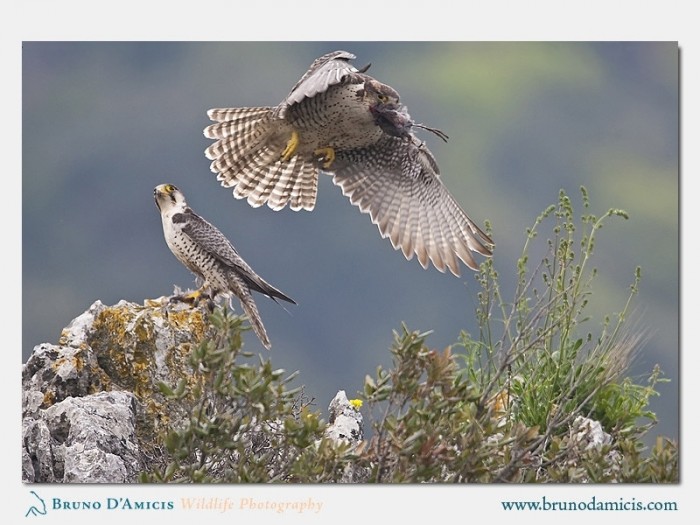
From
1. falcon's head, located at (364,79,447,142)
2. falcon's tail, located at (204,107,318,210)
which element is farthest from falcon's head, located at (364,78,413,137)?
falcon's tail, located at (204,107,318,210)

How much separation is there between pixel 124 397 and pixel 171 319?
453mm

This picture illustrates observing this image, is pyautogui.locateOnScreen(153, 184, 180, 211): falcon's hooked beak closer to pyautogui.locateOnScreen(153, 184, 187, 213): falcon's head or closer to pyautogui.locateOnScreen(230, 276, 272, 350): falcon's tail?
pyautogui.locateOnScreen(153, 184, 187, 213): falcon's head

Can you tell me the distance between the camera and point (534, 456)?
4.77m

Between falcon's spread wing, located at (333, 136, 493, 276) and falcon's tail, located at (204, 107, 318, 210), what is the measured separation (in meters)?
0.22

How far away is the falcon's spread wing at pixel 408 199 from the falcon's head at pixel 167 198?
121 cm

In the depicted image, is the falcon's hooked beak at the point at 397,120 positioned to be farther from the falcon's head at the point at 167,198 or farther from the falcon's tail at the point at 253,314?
the falcon's tail at the point at 253,314

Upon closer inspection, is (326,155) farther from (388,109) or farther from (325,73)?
(325,73)

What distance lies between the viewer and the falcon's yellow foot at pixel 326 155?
20.9 feet

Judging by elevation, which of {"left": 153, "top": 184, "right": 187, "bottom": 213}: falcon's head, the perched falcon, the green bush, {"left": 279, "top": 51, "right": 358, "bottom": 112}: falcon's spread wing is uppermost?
{"left": 279, "top": 51, "right": 358, "bottom": 112}: falcon's spread wing

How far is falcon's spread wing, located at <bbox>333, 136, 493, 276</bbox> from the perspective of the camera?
20.1ft

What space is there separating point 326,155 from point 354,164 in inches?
6.6

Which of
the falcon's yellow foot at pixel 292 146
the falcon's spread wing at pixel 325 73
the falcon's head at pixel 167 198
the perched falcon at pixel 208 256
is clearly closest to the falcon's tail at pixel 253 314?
the perched falcon at pixel 208 256
